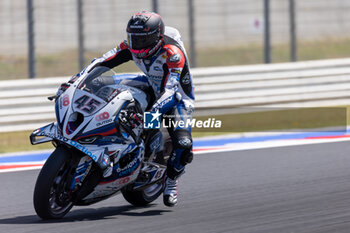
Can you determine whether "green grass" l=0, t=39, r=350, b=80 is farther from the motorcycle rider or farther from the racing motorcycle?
the racing motorcycle

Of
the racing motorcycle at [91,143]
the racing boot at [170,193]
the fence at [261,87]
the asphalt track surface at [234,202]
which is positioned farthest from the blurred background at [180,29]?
the racing motorcycle at [91,143]

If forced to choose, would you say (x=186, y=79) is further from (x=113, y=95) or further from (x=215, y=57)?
(x=215, y=57)

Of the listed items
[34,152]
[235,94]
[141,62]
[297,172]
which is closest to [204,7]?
[235,94]

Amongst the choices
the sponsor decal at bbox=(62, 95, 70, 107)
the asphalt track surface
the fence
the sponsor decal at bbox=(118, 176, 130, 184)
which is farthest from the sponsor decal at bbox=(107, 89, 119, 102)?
the fence

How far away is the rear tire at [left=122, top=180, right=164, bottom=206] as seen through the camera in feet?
22.4

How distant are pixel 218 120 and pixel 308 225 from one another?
244 inches

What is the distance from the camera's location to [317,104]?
12.7m

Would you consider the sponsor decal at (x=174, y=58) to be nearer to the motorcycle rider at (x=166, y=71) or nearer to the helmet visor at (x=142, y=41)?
the motorcycle rider at (x=166, y=71)

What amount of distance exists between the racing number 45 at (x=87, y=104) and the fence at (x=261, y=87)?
16.1 feet

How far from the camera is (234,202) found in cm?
689

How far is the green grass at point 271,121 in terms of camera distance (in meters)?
11.3

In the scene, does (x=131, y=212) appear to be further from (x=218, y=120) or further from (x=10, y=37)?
(x=10, y=37)

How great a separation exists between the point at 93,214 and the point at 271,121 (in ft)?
20.4

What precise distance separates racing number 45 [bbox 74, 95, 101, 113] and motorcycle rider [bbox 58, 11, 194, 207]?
0.97 ft
